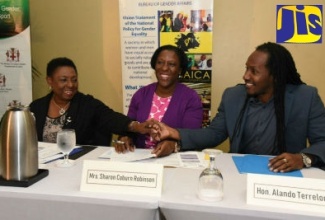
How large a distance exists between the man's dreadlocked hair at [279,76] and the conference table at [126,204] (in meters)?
0.70

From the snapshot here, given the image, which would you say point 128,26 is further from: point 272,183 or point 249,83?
point 272,183

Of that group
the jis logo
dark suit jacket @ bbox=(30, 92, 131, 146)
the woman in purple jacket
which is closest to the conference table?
dark suit jacket @ bbox=(30, 92, 131, 146)

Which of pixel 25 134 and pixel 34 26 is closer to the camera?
pixel 25 134

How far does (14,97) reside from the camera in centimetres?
343

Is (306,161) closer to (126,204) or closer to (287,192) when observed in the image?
(287,192)

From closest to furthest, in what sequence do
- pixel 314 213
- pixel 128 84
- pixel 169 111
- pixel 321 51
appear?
pixel 314 213, pixel 169 111, pixel 321 51, pixel 128 84

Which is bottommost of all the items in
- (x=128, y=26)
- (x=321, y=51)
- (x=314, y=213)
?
(x=314, y=213)

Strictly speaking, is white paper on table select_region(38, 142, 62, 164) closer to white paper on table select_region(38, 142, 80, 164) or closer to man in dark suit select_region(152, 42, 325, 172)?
white paper on table select_region(38, 142, 80, 164)

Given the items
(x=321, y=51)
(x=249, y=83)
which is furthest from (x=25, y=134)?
(x=321, y=51)

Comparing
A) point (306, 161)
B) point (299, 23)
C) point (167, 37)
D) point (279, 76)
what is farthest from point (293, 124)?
point (167, 37)

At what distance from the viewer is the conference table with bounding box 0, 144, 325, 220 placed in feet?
3.71

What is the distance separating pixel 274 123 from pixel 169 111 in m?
0.80

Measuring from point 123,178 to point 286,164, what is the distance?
2.46ft

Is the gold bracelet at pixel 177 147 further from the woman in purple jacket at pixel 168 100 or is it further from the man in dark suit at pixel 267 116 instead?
the woman in purple jacket at pixel 168 100
